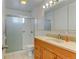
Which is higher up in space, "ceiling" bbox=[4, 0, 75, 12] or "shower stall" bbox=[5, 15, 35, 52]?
"ceiling" bbox=[4, 0, 75, 12]

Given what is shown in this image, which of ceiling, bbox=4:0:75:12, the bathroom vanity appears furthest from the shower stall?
the bathroom vanity

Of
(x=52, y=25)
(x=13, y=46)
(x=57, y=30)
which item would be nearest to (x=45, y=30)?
(x=52, y=25)

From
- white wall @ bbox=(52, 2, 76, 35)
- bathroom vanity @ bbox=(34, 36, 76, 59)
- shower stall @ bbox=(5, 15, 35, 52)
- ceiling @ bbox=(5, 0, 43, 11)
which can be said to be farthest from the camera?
shower stall @ bbox=(5, 15, 35, 52)

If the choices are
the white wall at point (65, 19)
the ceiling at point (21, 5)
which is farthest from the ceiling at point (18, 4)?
the white wall at point (65, 19)

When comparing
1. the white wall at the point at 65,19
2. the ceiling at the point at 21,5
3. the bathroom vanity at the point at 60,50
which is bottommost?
the bathroom vanity at the point at 60,50

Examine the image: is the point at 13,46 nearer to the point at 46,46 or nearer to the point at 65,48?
the point at 46,46

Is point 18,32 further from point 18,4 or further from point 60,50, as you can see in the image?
point 60,50

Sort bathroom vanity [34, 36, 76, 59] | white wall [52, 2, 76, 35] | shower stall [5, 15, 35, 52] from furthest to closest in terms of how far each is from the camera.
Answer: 1. shower stall [5, 15, 35, 52]
2. white wall [52, 2, 76, 35]
3. bathroom vanity [34, 36, 76, 59]

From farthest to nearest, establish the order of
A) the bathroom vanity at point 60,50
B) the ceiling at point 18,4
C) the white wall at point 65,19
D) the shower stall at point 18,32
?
the shower stall at point 18,32
the ceiling at point 18,4
the white wall at point 65,19
the bathroom vanity at point 60,50

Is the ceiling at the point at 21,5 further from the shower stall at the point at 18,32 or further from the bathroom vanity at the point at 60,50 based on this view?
the bathroom vanity at the point at 60,50

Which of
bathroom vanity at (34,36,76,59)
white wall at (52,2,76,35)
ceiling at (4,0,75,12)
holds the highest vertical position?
ceiling at (4,0,75,12)

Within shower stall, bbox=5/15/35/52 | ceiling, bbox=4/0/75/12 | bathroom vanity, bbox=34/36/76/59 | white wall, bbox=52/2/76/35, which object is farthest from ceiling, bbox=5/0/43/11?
bathroom vanity, bbox=34/36/76/59

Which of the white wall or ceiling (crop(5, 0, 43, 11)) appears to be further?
ceiling (crop(5, 0, 43, 11))

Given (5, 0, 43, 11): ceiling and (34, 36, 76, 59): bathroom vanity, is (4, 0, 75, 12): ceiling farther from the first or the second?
(34, 36, 76, 59): bathroom vanity
